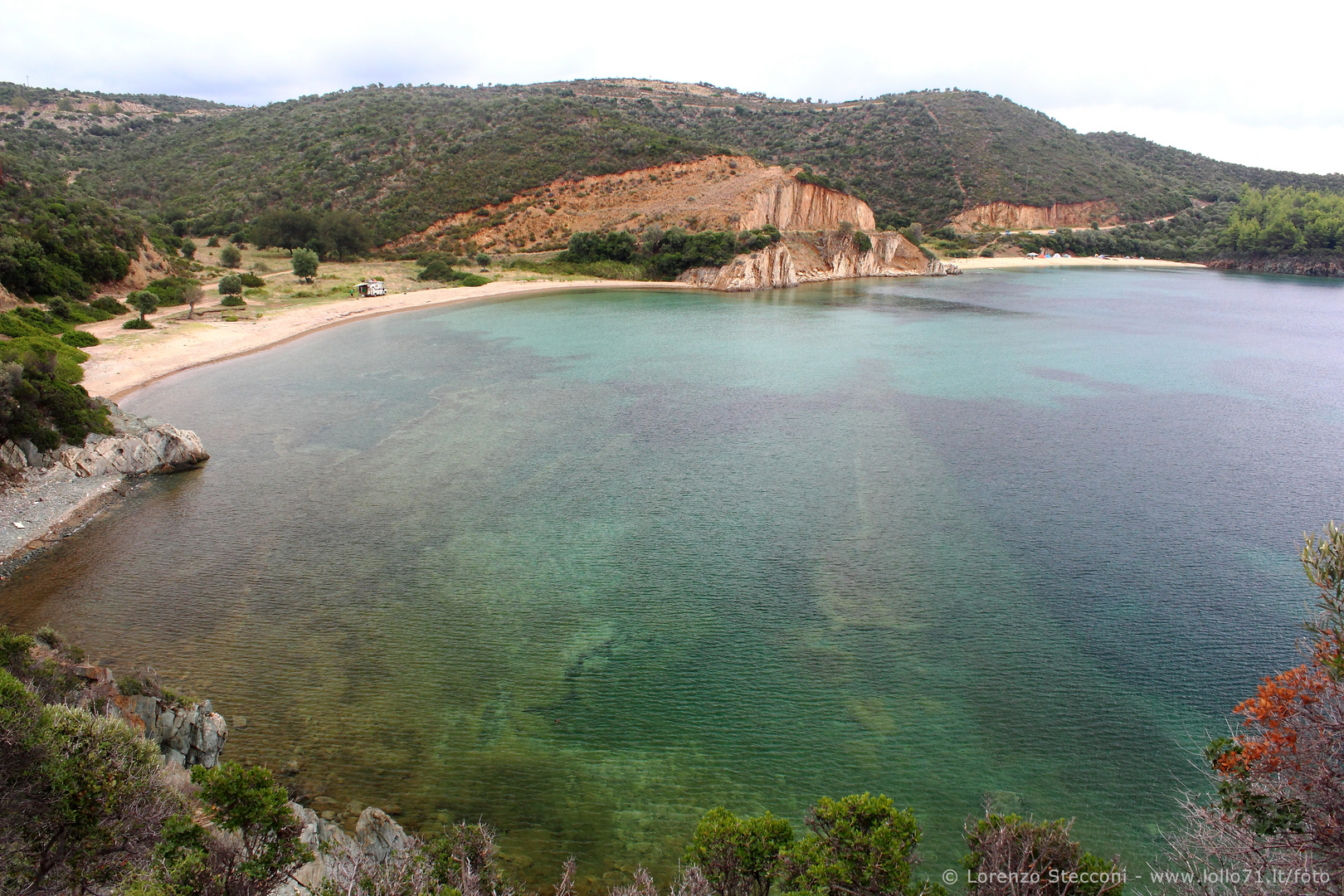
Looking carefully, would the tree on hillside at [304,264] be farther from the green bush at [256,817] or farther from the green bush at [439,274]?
the green bush at [256,817]

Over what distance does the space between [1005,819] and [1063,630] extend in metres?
7.17

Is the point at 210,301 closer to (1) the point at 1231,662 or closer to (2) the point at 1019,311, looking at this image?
(1) the point at 1231,662

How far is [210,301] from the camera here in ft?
141

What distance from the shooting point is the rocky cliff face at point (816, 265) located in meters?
64.2

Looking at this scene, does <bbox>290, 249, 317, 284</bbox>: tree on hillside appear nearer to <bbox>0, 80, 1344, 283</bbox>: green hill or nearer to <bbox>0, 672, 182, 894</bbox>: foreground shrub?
<bbox>0, 80, 1344, 283</bbox>: green hill

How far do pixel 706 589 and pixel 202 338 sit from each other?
32.6 meters

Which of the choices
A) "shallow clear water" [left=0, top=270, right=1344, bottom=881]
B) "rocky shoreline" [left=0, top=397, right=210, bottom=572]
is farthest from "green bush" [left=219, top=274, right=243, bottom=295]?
"rocky shoreline" [left=0, top=397, right=210, bottom=572]

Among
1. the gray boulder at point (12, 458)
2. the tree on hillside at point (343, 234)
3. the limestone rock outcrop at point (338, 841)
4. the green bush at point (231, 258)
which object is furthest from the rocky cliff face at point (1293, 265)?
the gray boulder at point (12, 458)

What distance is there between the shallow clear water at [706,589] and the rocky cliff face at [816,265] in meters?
36.2

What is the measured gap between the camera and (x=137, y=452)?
20328 millimetres

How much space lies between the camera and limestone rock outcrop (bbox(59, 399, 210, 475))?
19.4 meters

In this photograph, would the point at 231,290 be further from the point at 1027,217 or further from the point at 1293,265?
the point at 1293,265

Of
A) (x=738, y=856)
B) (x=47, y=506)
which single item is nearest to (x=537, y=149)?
(x=47, y=506)

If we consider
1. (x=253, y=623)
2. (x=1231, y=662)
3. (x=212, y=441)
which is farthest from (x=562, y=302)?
(x=1231, y=662)
